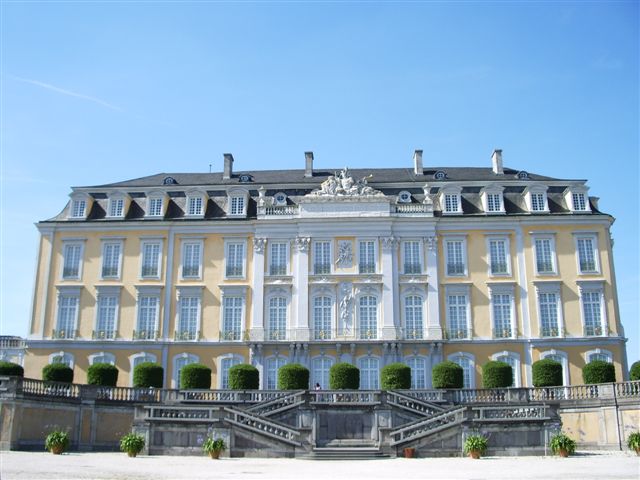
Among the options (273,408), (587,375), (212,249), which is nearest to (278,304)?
(212,249)

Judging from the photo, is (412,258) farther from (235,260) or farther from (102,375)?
(102,375)

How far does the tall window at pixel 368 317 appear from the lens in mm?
39156

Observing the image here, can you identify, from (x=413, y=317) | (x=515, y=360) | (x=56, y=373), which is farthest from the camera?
(x=413, y=317)

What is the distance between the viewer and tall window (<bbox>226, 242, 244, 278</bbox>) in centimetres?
4100

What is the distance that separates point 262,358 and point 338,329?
15.4 ft

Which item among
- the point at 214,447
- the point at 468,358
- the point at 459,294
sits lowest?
the point at 214,447

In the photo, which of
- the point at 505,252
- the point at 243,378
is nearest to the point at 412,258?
the point at 505,252

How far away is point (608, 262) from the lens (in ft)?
131

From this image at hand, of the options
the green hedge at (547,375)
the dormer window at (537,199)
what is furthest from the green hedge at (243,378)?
the dormer window at (537,199)

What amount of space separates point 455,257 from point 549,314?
6.29 m

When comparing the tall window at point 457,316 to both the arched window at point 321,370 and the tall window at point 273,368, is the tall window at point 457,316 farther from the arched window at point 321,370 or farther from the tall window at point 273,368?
the tall window at point 273,368

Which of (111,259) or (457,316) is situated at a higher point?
(111,259)

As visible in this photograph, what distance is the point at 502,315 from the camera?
3959 centimetres

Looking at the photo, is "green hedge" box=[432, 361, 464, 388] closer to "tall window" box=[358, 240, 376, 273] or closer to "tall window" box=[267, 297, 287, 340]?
"tall window" box=[358, 240, 376, 273]
